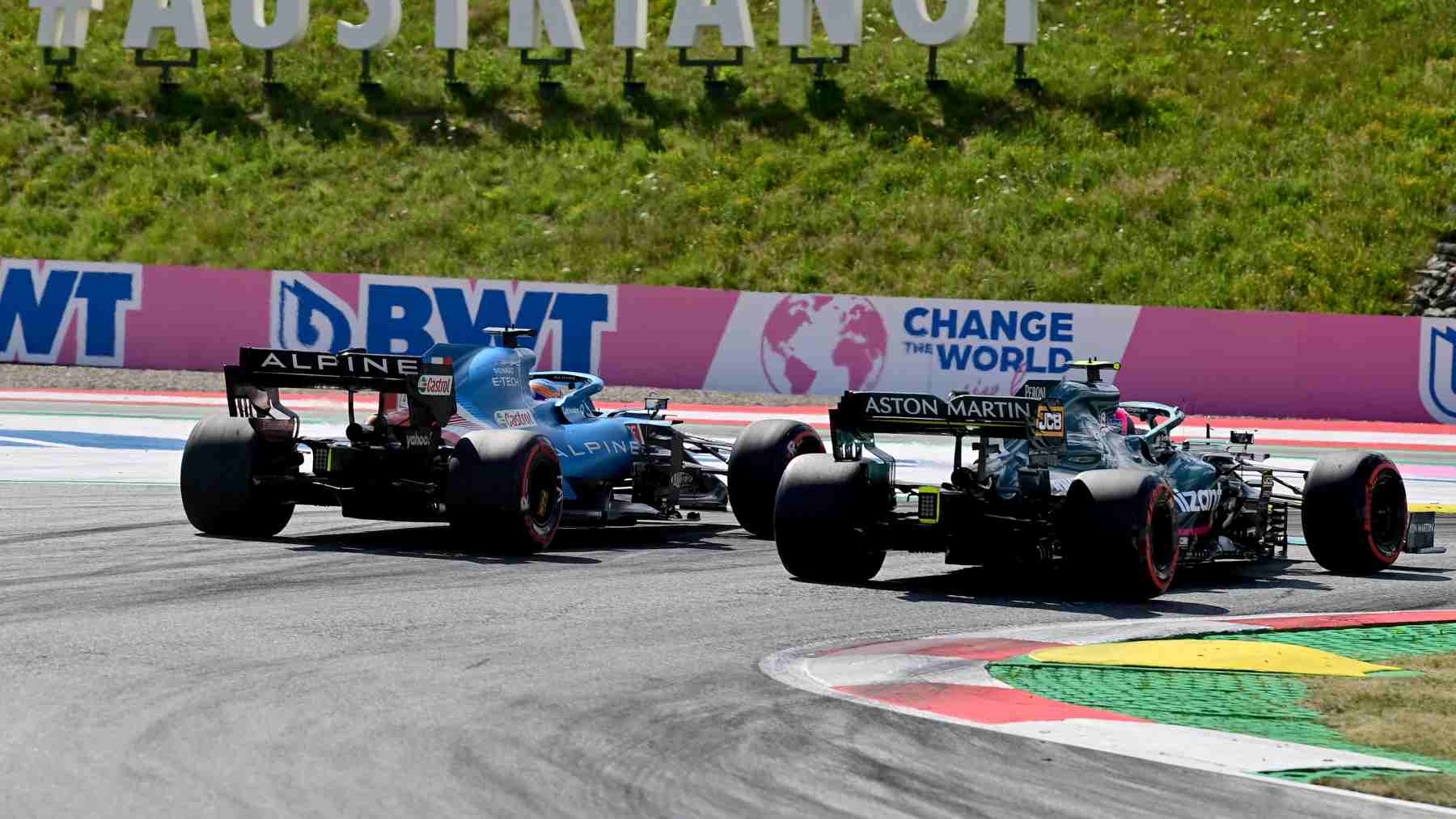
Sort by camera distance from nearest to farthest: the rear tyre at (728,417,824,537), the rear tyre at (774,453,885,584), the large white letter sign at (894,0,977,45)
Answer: the rear tyre at (774,453,885,584) < the rear tyre at (728,417,824,537) < the large white letter sign at (894,0,977,45)

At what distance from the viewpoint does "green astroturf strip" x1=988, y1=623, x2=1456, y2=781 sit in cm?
809

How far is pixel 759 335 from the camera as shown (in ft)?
105

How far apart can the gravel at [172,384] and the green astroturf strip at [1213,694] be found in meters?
20.6

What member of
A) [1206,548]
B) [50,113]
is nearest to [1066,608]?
[1206,548]

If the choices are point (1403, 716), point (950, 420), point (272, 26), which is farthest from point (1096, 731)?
point (272, 26)

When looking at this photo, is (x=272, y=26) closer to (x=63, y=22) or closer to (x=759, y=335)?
(x=63, y=22)

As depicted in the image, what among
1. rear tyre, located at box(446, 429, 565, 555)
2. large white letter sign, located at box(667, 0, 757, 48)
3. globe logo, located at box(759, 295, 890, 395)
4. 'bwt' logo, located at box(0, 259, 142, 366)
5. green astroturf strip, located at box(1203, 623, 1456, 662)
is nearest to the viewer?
green astroturf strip, located at box(1203, 623, 1456, 662)

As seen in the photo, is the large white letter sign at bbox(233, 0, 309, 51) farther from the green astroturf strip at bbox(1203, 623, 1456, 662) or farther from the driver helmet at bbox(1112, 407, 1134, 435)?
the green astroturf strip at bbox(1203, 623, 1456, 662)

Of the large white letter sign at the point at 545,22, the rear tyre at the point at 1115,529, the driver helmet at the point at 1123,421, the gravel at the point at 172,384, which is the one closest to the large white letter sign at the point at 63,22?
the large white letter sign at the point at 545,22

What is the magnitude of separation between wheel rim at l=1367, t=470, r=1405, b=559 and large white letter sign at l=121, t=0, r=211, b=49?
37387mm

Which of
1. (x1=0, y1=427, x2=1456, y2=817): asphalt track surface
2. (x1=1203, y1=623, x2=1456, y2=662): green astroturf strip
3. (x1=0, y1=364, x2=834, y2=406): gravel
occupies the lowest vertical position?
(x1=0, y1=427, x2=1456, y2=817): asphalt track surface

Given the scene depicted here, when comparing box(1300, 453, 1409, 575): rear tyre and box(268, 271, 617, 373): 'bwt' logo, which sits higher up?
box(268, 271, 617, 373): 'bwt' logo

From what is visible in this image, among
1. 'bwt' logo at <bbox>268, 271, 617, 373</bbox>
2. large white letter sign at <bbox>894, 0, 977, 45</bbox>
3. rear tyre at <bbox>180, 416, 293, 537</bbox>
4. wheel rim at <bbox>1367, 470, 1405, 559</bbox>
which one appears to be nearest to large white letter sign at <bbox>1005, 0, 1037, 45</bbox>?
large white letter sign at <bbox>894, 0, 977, 45</bbox>

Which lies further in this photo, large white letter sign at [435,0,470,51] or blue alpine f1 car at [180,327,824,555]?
large white letter sign at [435,0,470,51]
